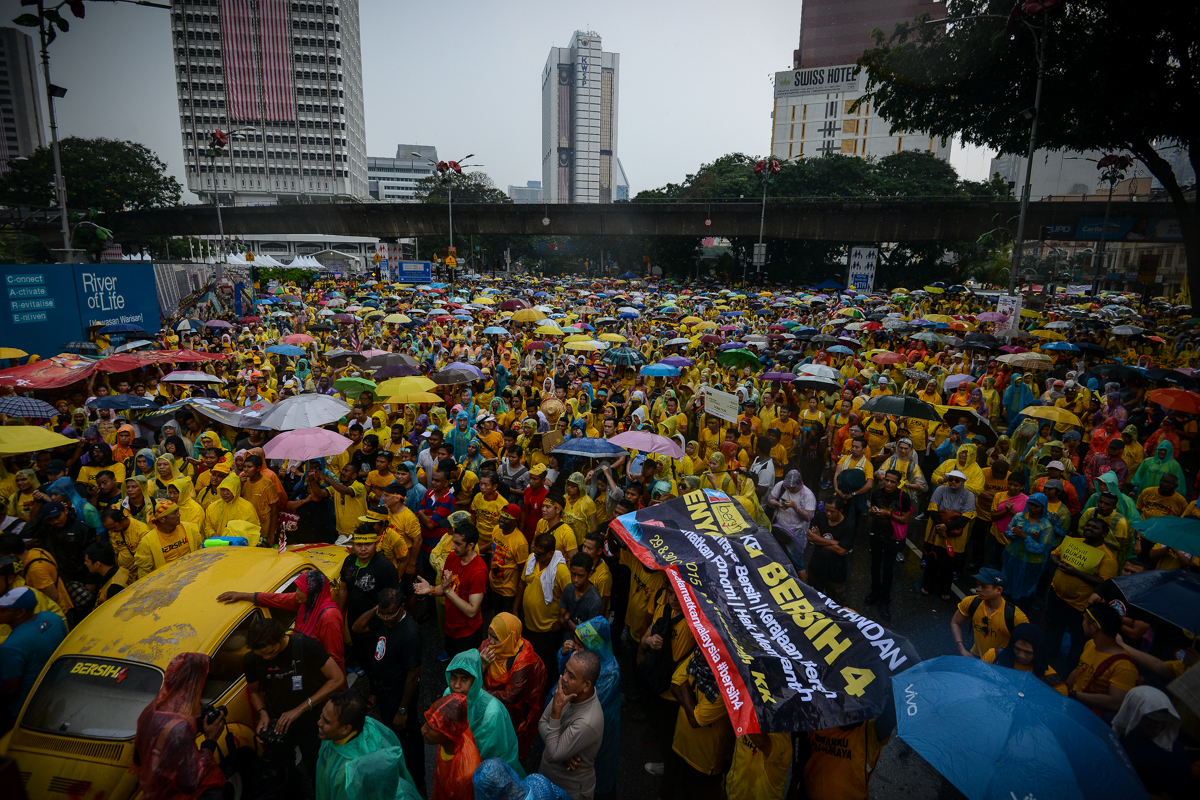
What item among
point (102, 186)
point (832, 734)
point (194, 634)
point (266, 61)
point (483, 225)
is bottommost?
point (832, 734)

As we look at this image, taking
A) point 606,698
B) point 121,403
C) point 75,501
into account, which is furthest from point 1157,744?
point 121,403

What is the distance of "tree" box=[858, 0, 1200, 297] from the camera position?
51.1 ft

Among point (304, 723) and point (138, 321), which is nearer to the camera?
point (304, 723)

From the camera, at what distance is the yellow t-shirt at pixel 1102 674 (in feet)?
12.4

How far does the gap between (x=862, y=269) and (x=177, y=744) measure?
36521mm

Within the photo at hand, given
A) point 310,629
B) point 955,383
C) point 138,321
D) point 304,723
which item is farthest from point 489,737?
point 138,321

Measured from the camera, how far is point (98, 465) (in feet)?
22.8

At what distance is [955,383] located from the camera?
1120 cm

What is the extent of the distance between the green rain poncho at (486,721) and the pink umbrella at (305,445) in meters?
3.71

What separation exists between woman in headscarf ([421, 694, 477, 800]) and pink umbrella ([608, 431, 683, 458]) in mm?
3868

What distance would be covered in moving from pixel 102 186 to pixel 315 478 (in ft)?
216

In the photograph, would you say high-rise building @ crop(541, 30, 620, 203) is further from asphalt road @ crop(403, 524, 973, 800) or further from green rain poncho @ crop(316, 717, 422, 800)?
green rain poncho @ crop(316, 717, 422, 800)

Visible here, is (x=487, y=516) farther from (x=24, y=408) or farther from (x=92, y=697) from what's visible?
(x=24, y=408)

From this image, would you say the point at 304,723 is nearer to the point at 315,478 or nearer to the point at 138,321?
the point at 315,478
